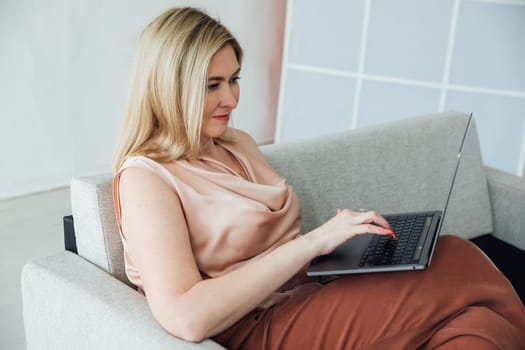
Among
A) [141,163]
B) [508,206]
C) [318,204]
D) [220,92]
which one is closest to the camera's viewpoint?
[141,163]

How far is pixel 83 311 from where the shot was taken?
1.46 m

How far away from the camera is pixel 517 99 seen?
11.7 ft

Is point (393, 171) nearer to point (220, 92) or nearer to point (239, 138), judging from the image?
point (239, 138)

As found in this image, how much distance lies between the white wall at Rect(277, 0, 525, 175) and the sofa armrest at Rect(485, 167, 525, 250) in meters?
1.28

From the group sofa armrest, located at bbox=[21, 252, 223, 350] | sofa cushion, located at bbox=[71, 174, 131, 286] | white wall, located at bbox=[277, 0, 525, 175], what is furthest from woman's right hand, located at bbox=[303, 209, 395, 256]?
white wall, located at bbox=[277, 0, 525, 175]

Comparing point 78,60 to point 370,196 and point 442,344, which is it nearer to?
point 370,196

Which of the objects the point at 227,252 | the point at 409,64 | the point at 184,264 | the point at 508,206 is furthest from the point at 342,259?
the point at 409,64

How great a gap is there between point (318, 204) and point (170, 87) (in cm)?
67

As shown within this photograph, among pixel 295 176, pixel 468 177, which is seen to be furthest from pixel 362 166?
pixel 468 177

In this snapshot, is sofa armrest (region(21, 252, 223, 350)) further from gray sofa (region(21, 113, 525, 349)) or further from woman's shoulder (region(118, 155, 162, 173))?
woman's shoulder (region(118, 155, 162, 173))

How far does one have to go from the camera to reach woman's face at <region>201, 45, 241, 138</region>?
5.09 feet

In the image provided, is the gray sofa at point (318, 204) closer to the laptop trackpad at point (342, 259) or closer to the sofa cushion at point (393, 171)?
the sofa cushion at point (393, 171)

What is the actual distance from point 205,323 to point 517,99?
268 centimetres

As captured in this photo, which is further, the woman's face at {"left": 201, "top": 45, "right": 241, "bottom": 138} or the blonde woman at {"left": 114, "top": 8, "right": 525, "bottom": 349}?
the woman's face at {"left": 201, "top": 45, "right": 241, "bottom": 138}
